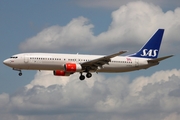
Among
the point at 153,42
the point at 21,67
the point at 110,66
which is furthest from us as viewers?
the point at 153,42

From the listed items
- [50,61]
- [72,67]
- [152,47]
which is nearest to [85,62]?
[72,67]

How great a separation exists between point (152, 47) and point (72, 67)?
22734 millimetres

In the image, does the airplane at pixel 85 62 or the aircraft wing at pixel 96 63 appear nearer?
the airplane at pixel 85 62

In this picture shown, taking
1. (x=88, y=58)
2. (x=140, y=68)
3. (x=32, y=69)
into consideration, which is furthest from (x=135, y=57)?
(x=32, y=69)

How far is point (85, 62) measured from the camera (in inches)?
4321

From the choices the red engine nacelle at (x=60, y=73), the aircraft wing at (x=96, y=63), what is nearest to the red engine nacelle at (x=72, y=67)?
the aircraft wing at (x=96, y=63)

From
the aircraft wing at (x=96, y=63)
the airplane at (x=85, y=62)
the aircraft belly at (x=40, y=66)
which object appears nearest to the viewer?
the aircraft belly at (x=40, y=66)

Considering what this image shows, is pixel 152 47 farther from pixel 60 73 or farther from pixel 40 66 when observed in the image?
pixel 40 66

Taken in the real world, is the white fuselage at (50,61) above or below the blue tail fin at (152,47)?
below

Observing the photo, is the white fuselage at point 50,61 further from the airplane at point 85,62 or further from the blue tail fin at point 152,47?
the blue tail fin at point 152,47

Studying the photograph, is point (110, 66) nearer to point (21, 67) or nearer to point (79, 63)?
point (79, 63)

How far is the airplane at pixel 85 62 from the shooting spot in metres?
106

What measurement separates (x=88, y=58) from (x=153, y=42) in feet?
60.6

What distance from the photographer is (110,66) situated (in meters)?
113
